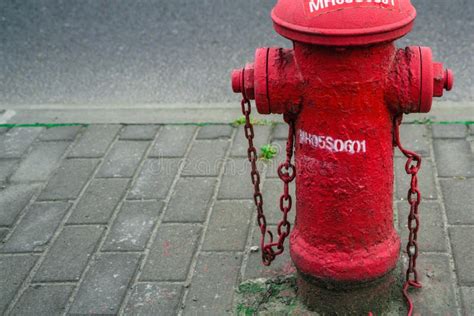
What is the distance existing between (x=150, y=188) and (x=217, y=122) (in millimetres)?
909

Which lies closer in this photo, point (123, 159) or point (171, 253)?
point (171, 253)

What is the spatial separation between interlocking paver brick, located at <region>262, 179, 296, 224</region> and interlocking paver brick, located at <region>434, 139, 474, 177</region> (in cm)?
95

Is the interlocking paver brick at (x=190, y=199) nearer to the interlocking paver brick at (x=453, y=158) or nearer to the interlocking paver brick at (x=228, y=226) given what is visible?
the interlocking paver brick at (x=228, y=226)

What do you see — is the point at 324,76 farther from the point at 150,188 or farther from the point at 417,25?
the point at 417,25

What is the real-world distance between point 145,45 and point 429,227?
3.58m

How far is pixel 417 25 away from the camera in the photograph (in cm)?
630

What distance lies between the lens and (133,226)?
12.8 feet

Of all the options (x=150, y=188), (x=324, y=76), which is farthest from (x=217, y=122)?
(x=324, y=76)

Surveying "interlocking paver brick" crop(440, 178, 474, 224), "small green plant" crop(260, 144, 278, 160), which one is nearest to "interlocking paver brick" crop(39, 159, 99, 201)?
"small green plant" crop(260, 144, 278, 160)

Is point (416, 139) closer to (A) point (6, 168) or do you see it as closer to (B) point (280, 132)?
(B) point (280, 132)

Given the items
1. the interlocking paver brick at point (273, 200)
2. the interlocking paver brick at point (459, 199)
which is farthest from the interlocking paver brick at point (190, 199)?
the interlocking paver brick at point (459, 199)

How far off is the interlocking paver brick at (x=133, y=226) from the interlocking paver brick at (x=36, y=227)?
36cm

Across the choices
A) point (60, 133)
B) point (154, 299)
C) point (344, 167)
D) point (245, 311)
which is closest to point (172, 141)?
point (60, 133)

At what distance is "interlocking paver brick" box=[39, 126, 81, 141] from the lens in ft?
16.1
